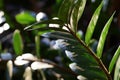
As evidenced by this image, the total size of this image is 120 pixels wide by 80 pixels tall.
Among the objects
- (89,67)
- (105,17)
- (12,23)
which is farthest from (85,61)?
(12,23)

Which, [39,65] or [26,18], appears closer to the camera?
[39,65]

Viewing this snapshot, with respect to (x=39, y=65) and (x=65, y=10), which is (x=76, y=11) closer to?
(x=65, y=10)

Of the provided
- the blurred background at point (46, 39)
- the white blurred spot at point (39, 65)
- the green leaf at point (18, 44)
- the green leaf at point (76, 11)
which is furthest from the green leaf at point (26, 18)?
the green leaf at point (76, 11)

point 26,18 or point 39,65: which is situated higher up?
point 26,18

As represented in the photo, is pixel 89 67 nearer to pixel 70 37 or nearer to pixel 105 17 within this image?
pixel 70 37

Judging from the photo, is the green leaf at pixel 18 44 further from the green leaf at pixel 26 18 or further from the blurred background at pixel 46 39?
the green leaf at pixel 26 18

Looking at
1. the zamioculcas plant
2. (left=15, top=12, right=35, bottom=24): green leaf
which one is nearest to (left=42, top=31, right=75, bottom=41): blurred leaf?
the zamioculcas plant

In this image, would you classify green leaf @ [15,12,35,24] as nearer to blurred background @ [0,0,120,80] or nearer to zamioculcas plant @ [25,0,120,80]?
blurred background @ [0,0,120,80]

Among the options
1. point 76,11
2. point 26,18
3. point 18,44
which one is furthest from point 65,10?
point 26,18
